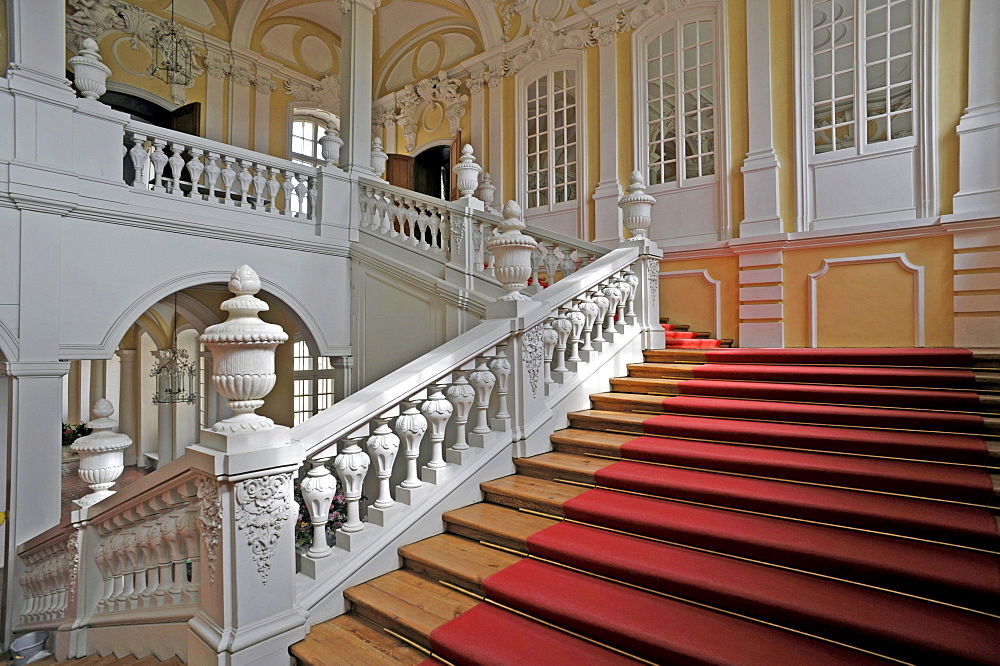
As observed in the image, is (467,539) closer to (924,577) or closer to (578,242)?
(924,577)

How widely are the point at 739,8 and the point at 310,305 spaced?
6.16m

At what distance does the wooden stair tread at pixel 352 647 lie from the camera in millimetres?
2119

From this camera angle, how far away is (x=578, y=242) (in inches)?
209

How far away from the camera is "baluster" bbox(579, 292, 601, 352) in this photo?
406 cm

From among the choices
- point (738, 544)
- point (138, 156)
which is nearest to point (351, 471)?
point (738, 544)

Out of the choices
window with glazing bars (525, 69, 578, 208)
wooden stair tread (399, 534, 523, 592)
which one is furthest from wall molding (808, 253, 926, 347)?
wooden stair tread (399, 534, 523, 592)

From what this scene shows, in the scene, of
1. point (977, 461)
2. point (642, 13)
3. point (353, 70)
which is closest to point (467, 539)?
point (977, 461)

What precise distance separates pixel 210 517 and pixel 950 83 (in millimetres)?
6964

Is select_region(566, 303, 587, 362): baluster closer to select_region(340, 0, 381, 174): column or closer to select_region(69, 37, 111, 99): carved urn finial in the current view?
select_region(340, 0, 381, 174): column

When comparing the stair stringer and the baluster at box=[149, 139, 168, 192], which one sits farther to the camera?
the baluster at box=[149, 139, 168, 192]

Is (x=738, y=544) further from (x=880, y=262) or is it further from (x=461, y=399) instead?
(x=880, y=262)

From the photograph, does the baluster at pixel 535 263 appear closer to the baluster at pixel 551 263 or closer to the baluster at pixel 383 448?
the baluster at pixel 551 263

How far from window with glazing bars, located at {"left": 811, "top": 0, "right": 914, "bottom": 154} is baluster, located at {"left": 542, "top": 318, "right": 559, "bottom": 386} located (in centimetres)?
423

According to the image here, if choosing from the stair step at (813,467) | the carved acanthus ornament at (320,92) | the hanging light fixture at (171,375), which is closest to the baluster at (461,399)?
the stair step at (813,467)
